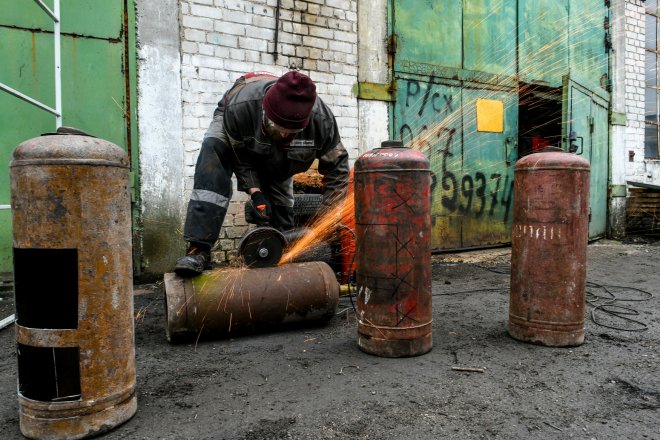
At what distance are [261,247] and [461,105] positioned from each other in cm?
483

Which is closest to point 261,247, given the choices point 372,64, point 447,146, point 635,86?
point 372,64

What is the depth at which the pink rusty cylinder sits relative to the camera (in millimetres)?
2855

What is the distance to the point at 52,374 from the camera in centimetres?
186

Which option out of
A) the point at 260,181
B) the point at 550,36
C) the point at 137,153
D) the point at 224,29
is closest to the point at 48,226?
the point at 260,181

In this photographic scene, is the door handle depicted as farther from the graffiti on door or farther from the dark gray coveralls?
the dark gray coveralls

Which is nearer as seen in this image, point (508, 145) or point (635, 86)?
point (508, 145)

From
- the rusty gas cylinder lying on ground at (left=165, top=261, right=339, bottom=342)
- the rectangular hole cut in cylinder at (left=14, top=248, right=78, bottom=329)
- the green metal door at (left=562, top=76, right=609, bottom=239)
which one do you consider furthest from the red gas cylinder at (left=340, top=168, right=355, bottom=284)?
the green metal door at (left=562, top=76, right=609, bottom=239)

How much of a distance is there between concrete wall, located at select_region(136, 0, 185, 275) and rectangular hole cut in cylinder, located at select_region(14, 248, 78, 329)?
10.3ft

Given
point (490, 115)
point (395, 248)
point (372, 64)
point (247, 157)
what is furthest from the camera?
point (490, 115)

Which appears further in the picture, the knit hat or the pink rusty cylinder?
the knit hat

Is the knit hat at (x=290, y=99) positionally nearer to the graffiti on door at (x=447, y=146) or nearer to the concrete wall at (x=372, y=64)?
the concrete wall at (x=372, y=64)

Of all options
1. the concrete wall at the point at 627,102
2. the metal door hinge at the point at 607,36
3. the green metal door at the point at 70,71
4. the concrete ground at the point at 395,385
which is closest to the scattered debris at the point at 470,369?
the concrete ground at the point at 395,385

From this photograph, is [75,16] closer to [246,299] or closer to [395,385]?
[246,299]

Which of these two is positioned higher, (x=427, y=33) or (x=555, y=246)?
(x=427, y=33)
